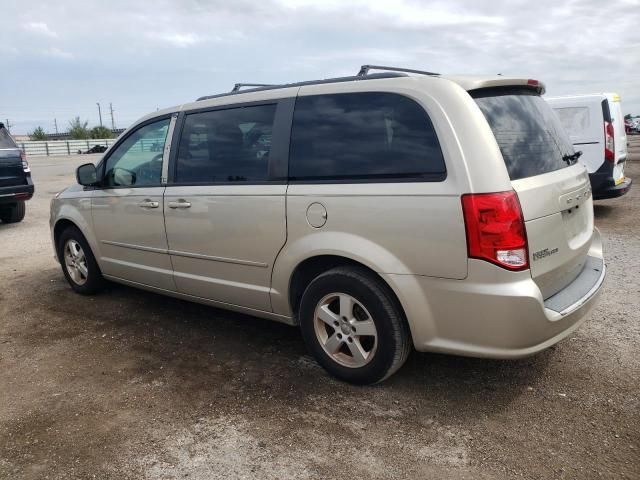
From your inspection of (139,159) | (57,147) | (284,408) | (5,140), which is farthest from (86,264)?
(57,147)

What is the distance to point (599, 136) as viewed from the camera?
26.9 feet

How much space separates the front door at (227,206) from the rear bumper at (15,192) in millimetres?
6228

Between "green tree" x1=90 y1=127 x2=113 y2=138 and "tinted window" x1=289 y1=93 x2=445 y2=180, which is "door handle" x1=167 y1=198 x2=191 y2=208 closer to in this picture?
"tinted window" x1=289 y1=93 x2=445 y2=180

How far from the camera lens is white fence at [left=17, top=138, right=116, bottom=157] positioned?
49938 mm

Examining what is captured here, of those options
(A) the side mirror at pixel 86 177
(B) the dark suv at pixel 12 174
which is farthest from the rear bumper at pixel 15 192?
(A) the side mirror at pixel 86 177

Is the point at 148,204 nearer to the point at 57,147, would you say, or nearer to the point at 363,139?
the point at 363,139

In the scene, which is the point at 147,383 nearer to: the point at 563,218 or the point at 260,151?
the point at 260,151

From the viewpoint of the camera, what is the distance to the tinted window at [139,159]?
4.36m

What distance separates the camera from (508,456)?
260 centimetres

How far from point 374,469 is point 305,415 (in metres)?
0.60

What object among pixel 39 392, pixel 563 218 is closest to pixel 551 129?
pixel 563 218

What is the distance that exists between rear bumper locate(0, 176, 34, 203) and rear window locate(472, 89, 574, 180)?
27.6 ft

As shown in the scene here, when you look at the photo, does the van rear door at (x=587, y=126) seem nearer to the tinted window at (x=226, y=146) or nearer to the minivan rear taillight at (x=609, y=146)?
the minivan rear taillight at (x=609, y=146)

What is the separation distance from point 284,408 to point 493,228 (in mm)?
1532
